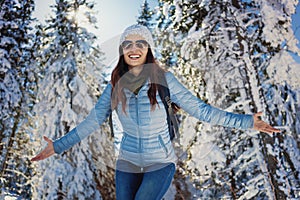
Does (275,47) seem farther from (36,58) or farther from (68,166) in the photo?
(36,58)

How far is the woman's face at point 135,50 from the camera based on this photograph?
291cm

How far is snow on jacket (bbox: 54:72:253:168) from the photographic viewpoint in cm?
266

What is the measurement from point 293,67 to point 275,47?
0.63 metres

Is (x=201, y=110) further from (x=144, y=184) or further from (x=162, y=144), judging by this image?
(x=144, y=184)

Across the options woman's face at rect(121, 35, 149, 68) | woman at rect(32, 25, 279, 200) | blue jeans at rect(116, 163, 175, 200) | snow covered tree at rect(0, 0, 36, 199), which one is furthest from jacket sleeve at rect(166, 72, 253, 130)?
snow covered tree at rect(0, 0, 36, 199)

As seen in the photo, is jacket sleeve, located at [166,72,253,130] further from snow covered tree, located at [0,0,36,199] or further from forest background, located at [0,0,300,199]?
snow covered tree, located at [0,0,36,199]

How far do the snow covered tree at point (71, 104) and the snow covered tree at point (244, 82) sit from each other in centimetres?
628

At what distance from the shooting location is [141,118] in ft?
8.79

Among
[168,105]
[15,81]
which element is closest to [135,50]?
[168,105]

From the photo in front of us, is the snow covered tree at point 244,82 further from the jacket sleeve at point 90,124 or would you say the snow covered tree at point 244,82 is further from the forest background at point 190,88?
the jacket sleeve at point 90,124

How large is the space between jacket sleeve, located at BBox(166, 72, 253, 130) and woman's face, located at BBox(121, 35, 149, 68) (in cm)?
30

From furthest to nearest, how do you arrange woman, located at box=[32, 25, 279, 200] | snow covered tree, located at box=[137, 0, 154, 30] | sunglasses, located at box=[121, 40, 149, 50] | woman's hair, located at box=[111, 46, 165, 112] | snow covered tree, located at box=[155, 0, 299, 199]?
snow covered tree, located at box=[137, 0, 154, 30] < snow covered tree, located at box=[155, 0, 299, 199] < sunglasses, located at box=[121, 40, 149, 50] < woman's hair, located at box=[111, 46, 165, 112] < woman, located at box=[32, 25, 279, 200]

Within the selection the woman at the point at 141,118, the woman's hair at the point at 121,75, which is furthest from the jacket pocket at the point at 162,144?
the woman's hair at the point at 121,75

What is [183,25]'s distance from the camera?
355 inches
